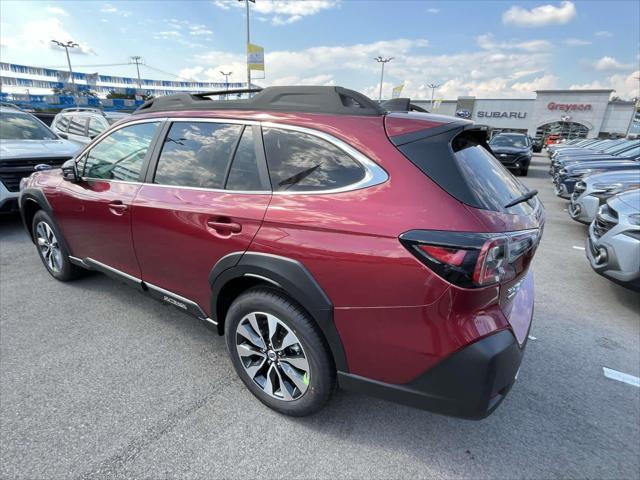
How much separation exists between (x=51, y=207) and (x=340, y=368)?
3.35 metres

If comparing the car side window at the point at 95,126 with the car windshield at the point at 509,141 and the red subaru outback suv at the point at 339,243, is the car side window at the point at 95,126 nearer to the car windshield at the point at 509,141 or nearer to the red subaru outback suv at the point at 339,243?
the red subaru outback suv at the point at 339,243

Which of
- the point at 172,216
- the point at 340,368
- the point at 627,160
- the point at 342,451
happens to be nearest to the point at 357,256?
the point at 340,368

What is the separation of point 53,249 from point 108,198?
154 cm

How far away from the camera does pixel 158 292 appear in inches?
111

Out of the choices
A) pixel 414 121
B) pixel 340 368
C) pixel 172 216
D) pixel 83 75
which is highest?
pixel 83 75

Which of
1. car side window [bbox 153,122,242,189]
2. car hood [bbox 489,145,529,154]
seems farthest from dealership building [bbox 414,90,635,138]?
car side window [bbox 153,122,242,189]

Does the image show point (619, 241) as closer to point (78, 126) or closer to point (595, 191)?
point (595, 191)

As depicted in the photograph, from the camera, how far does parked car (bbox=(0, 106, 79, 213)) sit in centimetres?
537

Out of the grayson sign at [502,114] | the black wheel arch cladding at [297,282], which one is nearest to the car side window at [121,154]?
the black wheel arch cladding at [297,282]

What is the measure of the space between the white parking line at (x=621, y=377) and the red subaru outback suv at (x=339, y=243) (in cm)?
119

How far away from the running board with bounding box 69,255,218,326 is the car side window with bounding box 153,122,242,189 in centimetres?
82

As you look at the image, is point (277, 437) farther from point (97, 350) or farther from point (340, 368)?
point (97, 350)

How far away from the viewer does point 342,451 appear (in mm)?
2041

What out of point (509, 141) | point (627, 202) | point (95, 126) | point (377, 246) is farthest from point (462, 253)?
point (509, 141)
